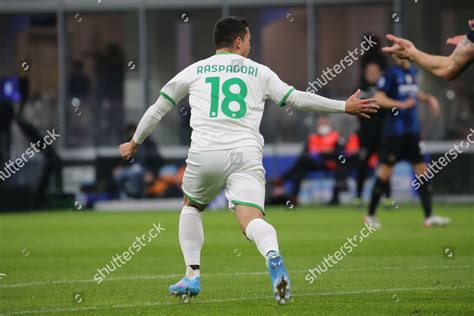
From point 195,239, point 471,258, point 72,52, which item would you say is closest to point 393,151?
point 471,258

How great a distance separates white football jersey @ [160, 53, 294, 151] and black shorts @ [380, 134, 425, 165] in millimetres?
8513

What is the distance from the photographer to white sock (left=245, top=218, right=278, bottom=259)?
321 inches

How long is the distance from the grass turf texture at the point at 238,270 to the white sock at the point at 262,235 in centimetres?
48

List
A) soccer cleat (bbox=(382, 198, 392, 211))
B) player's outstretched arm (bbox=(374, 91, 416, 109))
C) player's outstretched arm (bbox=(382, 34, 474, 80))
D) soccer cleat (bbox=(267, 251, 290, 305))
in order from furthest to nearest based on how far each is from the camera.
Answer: soccer cleat (bbox=(382, 198, 392, 211))
player's outstretched arm (bbox=(374, 91, 416, 109))
player's outstretched arm (bbox=(382, 34, 474, 80))
soccer cleat (bbox=(267, 251, 290, 305))

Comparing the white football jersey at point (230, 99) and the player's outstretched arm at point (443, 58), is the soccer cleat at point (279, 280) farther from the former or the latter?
the player's outstretched arm at point (443, 58)

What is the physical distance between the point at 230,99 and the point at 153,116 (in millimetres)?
707

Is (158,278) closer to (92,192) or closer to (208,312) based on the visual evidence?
(208,312)

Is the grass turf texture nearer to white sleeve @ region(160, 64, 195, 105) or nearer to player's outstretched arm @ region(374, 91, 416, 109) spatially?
white sleeve @ region(160, 64, 195, 105)

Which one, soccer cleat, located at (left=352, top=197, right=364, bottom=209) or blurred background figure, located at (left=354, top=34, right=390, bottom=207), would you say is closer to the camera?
blurred background figure, located at (left=354, top=34, right=390, bottom=207)

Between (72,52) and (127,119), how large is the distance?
2.46 meters

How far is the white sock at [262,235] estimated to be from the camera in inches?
321

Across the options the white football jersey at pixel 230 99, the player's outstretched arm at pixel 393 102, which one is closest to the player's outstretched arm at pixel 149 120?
the white football jersey at pixel 230 99

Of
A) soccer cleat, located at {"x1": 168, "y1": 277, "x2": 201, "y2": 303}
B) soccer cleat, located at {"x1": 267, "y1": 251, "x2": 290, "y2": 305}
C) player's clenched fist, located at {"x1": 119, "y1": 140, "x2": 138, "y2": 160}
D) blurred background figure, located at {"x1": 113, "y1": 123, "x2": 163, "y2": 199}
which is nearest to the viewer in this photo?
soccer cleat, located at {"x1": 267, "y1": 251, "x2": 290, "y2": 305}

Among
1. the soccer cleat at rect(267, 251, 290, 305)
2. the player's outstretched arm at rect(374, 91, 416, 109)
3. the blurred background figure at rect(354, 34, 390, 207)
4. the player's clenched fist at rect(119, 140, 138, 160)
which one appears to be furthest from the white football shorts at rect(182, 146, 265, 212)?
the blurred background figure at rect(354, 34, 390, 207)
